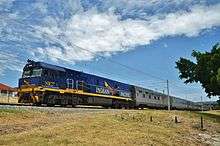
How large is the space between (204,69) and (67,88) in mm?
24196

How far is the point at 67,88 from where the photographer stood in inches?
1485

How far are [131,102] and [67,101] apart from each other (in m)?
20.2

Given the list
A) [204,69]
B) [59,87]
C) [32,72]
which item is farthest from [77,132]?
[204,69]

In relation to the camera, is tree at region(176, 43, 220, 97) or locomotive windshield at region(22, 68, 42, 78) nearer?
locomotive windshield at region(22, 68, 42, 78)

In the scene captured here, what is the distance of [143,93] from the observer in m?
60.5

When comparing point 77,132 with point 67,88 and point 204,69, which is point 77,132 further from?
point 204,69

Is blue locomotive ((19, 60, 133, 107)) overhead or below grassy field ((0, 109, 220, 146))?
overhead

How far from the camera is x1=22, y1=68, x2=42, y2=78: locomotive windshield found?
115ft

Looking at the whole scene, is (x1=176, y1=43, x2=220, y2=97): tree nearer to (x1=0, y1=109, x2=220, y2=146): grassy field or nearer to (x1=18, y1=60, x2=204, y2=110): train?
(x1=18, y1=60, x2=204, y2=110): train

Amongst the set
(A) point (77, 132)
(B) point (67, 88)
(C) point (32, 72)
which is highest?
(C) point (32, 72)

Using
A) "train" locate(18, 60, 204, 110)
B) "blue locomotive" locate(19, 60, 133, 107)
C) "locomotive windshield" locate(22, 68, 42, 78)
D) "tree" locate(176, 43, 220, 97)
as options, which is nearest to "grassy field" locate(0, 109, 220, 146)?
"blue locomotive" locate(19, 60, 133, 107)

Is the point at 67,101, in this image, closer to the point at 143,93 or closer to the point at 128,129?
the point at 128,129

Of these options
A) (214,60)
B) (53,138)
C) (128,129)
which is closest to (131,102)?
(214,60)

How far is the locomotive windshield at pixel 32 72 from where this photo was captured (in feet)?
115
